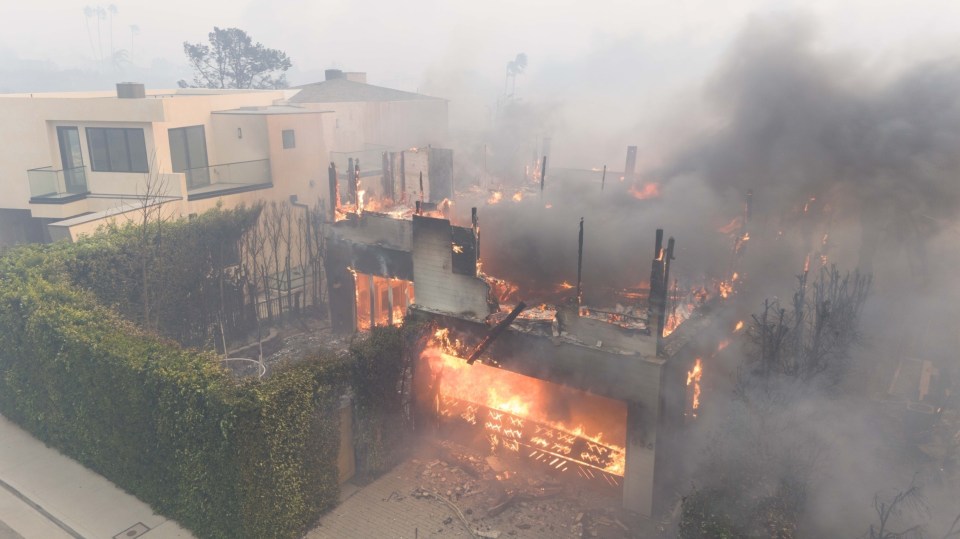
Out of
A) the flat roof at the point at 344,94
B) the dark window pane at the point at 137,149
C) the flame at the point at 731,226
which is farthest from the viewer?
the flat roof at the point at 344,94

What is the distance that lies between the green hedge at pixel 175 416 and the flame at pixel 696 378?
20.5 feet

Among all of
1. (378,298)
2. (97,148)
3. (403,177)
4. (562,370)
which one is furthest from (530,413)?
(97,148)

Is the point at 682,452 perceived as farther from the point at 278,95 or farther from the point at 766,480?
the point at 278,95

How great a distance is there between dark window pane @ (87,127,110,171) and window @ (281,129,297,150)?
5.84m

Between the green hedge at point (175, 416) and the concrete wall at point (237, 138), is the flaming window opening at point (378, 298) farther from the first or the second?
the concrete wall at point (237, 138)

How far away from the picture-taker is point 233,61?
163 feet

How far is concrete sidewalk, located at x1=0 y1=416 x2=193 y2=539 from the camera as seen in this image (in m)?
9.68

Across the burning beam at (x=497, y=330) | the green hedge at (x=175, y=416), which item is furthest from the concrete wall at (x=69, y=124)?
the burning beam at (x=497, y=330)

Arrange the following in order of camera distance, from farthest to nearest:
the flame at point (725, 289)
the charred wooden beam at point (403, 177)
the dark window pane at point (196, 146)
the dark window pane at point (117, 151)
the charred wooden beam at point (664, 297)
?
the dark window pane at point (196, 146)
the charred wooden beam at point (403, 177)
the dark window pane at point (117, 151)
the flame at point (725, 289)
the charred wooden beam at point (664, 297)

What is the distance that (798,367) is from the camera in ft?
37.3

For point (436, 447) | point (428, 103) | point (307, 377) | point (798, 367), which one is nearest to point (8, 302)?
point (307, 377)

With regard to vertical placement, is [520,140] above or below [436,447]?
above

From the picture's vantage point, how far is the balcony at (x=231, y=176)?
21.8 metres

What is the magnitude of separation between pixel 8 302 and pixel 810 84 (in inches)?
846
